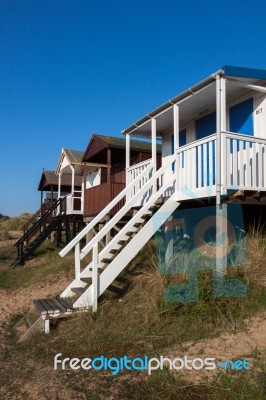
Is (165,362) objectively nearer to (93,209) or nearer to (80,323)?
(80,323)

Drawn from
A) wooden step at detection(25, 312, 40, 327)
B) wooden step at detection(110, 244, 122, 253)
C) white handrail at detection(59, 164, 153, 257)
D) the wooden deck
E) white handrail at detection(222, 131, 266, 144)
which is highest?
white handrail at detection(222, 131, 266, 144)

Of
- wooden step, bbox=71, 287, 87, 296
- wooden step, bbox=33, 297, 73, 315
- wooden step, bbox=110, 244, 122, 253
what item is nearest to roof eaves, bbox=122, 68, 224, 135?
wooden step, bbox=110, 244, 122, 253

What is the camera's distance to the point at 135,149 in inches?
602

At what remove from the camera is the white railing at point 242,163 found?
7.17m

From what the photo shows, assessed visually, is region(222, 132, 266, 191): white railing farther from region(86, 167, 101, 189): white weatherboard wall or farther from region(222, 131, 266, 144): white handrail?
region(86, 167, 101, 189): white weatherboard wall

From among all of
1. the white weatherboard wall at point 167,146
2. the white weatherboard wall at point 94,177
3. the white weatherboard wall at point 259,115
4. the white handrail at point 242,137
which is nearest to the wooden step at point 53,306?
the white handrail at point 242,137

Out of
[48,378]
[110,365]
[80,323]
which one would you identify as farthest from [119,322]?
[48,378]

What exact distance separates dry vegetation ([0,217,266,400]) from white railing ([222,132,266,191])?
1300 millimetres

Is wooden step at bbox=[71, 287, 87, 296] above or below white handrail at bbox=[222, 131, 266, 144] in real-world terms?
below

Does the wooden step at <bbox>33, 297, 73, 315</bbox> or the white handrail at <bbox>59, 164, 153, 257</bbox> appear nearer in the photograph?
the wooden step at <bbox>33, 297, 73, 315</bbox>

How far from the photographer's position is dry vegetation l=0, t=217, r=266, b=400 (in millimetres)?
4039

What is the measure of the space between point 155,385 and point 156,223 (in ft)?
13.8

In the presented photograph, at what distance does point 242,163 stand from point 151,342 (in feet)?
13.3

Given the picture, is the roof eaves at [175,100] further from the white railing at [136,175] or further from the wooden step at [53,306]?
the wooden step at [53,306]
